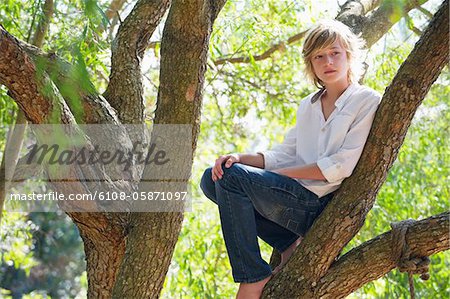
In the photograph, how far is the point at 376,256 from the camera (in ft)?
6.97

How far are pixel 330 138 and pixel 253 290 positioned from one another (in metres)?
0.52

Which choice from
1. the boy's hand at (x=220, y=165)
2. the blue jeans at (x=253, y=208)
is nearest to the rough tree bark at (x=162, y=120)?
the blue jeans at (x=253, y=208)

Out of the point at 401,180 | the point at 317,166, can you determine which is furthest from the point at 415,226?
the point at 401,180

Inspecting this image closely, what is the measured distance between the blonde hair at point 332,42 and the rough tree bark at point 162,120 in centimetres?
30

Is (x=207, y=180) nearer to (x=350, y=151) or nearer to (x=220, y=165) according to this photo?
(x=220, y=165)

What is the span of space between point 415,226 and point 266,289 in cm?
46

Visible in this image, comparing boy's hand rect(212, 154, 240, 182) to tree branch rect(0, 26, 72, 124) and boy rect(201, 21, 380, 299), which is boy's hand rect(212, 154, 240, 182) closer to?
boy rect(201, 21, 380, 299)

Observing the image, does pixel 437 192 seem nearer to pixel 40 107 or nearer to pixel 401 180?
pixel 401 180

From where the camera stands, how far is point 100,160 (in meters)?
2.52

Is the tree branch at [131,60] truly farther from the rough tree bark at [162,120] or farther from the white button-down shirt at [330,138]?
the white button-down shirt at [330,138]

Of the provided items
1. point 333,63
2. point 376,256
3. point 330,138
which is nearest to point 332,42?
point 333,63

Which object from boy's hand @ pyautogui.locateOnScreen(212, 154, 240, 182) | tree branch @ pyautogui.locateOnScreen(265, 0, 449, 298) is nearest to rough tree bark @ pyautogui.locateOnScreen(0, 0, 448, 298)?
tree branch @ pyautogui.locateOnScreen(265, 0, 449, 298)

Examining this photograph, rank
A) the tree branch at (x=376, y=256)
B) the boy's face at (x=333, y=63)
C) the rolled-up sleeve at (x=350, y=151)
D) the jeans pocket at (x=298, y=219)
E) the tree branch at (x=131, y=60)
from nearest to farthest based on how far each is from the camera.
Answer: the tree branch at (x=376, y=256) < the rolled-up sleeve at (x=350, y=151) < the jeans pocket at (x=298, y=219) < the boy's face at (x=333, y=63) < the tree branch at (x=131, y=60)

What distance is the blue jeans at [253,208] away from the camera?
7.25 ft
